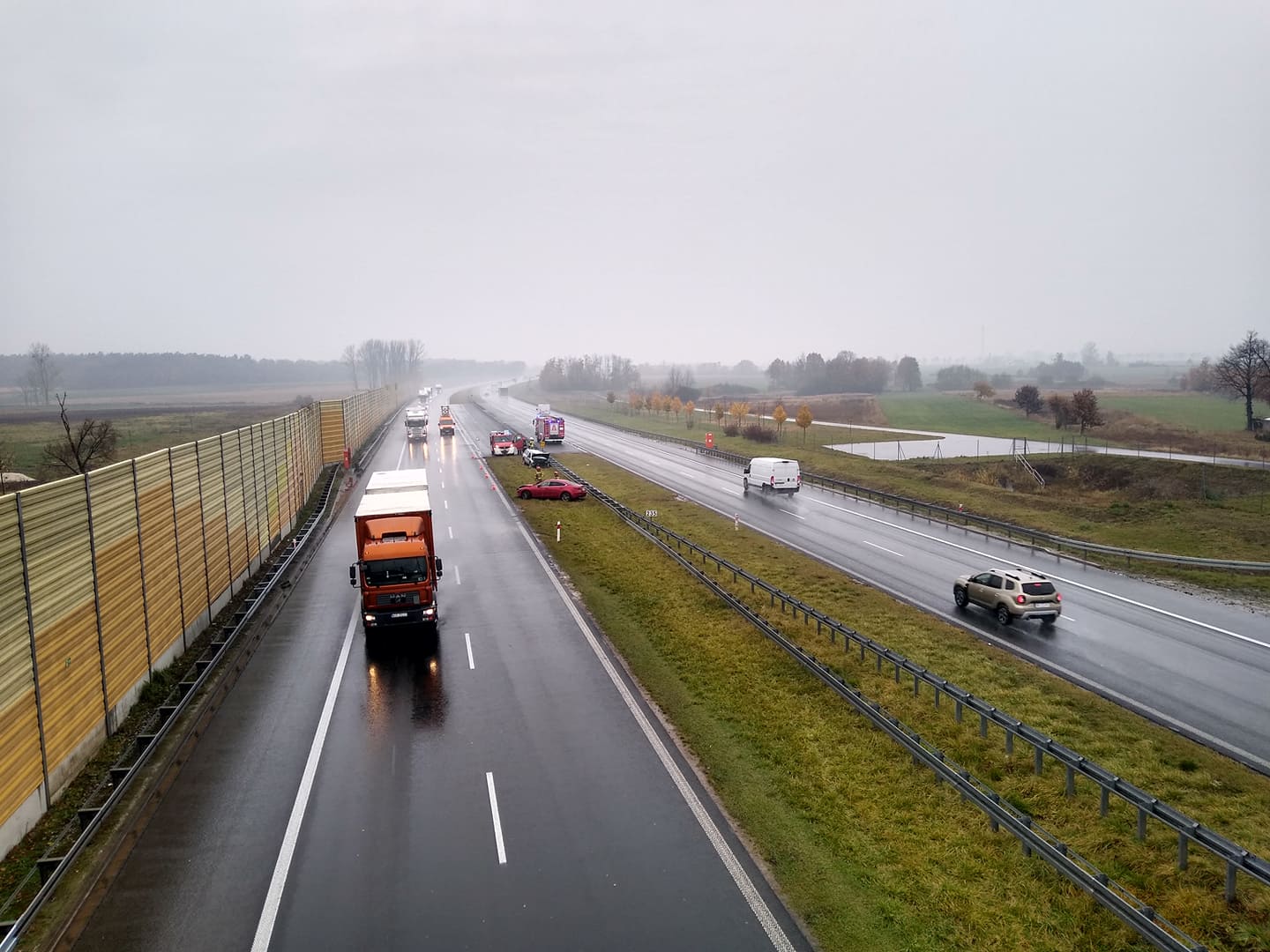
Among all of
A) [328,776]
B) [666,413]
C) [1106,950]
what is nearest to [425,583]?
[328,776]

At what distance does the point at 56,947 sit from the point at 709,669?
13.9 metres

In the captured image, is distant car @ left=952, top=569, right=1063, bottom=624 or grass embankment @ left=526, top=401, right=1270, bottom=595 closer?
distant car @ left=952, top=569, right=1063, bottom=624

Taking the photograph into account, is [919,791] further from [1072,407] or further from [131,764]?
[1072,407]

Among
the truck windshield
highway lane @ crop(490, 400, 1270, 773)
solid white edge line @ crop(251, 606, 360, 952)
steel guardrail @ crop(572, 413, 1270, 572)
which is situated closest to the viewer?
solid white edge line @ crop(251, 606, 360, 952)

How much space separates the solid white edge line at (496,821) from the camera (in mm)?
12344

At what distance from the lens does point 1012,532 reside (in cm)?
3862

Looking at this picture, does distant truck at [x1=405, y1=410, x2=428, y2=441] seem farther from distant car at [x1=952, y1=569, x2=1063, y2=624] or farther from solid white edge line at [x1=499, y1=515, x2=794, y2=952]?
distant car at [x1=952, y1=569, x2=1063, y2=624]

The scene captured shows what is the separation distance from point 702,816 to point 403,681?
31.5ft

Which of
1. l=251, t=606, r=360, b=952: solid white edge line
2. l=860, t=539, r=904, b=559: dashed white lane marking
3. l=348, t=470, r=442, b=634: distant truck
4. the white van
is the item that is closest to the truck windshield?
l=348, t=470, r=442, b=634: distant truck

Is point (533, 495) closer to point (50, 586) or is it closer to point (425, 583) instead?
point (425, 583)

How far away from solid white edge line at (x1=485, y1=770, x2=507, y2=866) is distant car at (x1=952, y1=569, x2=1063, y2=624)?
1730 centimetres

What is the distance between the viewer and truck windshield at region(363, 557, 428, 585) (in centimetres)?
2262

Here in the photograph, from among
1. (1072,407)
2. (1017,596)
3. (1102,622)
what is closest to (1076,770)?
(1017,596)

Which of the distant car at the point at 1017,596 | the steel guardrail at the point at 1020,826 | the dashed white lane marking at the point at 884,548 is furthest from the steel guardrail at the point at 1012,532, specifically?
the steel guardrail at the point at 1020,826
